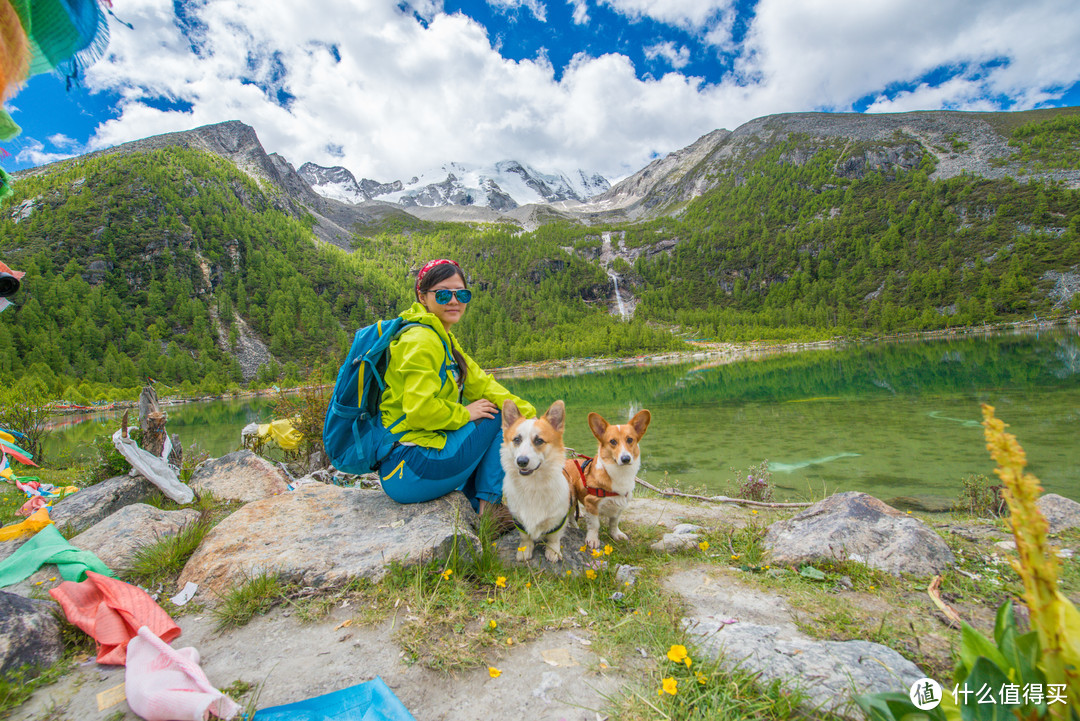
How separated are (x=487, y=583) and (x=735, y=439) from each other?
12.5 metres

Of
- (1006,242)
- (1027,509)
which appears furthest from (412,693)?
(1006,242)

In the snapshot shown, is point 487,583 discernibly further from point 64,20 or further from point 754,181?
point 754,181

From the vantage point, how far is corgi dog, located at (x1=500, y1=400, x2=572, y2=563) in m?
3.02

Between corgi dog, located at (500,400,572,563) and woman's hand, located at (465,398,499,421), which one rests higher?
woman's hand, located at (465,398,499,421)

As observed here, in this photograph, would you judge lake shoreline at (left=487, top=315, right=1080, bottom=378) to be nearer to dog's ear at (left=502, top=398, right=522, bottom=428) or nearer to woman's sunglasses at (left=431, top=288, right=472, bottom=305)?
woman's sunglasses at (left=431, top=288, right=472, bottom=305)

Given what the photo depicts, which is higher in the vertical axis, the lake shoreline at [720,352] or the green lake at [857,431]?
the green lake at [857,431]

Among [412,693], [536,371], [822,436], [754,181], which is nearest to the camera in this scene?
[412,693]

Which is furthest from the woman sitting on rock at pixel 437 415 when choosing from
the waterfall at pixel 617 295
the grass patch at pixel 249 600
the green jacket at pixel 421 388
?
the waterfall at pixel 617 295

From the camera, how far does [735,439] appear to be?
13.4 m

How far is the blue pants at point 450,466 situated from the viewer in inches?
121

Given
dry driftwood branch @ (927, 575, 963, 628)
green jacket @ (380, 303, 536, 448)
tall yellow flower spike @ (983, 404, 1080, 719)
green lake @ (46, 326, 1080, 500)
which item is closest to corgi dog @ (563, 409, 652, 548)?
green jacket @ (380, 303, 536, 448)

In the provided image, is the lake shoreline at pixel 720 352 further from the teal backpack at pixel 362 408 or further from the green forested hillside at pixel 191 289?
the teal backpack at pixel 362 408

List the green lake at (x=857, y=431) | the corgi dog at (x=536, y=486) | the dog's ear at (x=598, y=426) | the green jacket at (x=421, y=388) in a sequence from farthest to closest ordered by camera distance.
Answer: the green lake at (x=857, y=431), the dog's ear at (x=598, y=426), the corgi dog at (x=536, y=486), the green jacket at (x=421, y=388)

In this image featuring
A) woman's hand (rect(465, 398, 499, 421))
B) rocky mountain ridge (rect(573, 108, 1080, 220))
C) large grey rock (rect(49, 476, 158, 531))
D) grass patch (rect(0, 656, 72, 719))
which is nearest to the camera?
grass patch (rect(0, 656, 72, 719))
